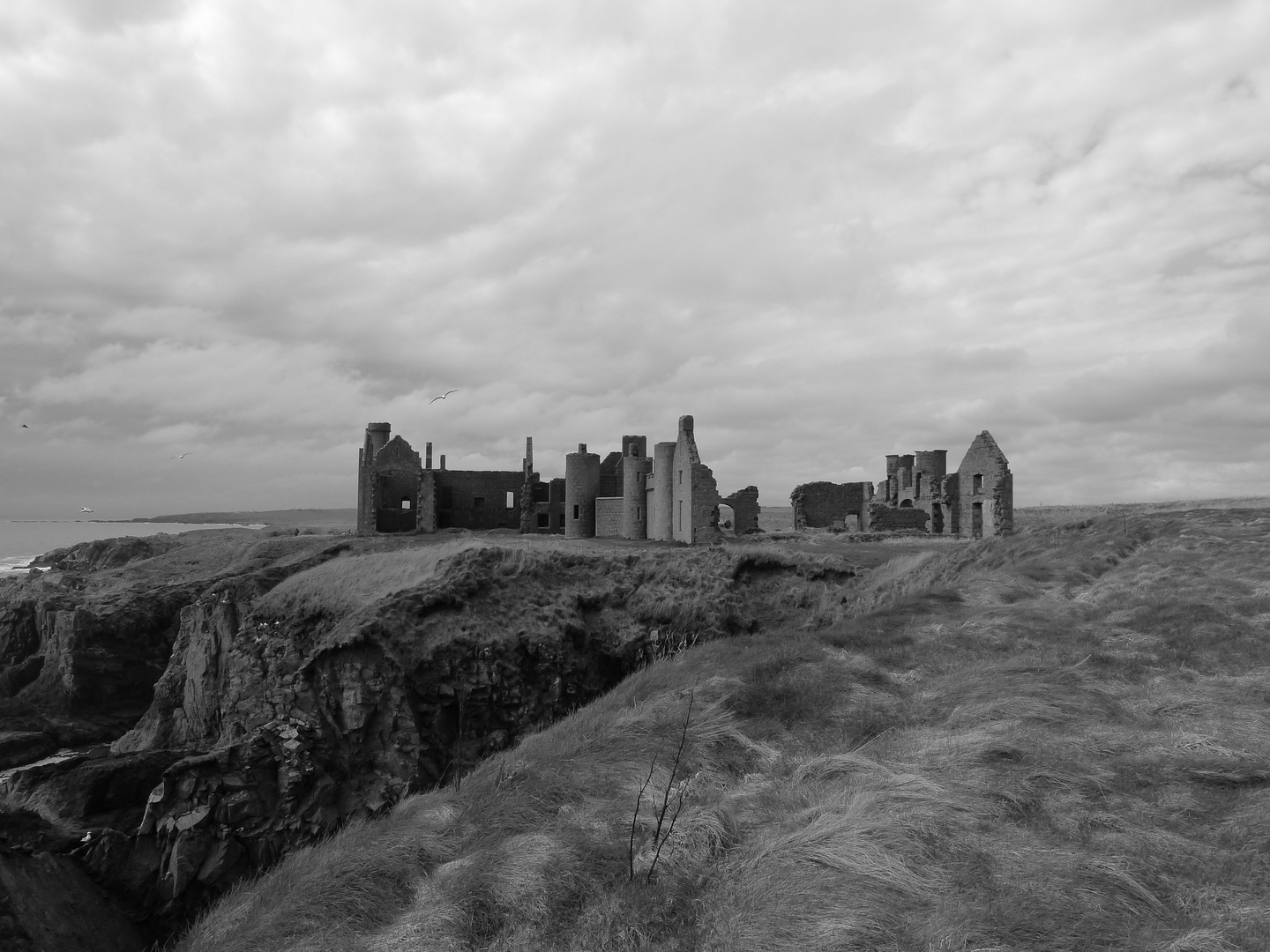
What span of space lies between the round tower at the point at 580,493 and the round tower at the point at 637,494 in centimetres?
426

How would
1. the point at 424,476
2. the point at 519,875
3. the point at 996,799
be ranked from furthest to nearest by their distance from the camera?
the point at 424,476 → the point at 996,799 → the point at 519,875

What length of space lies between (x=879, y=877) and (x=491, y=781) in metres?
4.53

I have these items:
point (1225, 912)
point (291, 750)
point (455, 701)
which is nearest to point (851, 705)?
point (1225, 912)

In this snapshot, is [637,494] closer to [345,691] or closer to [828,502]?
[828,502]

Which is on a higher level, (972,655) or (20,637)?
(972,655)

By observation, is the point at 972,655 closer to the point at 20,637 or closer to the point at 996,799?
the point at 996,799

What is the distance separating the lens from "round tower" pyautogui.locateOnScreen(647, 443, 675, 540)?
1460 inches

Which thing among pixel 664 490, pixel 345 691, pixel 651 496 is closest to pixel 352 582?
pixel 345 691

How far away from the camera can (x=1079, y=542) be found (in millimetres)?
20297

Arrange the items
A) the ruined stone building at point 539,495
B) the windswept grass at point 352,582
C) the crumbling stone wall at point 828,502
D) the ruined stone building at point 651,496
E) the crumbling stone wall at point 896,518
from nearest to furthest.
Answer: the windswept grass at point 352,582 → the ruined stone building at point 651,496 → the ruined stone building at point 539,495 → the crumbling stone wall at point 896,518 → the crumbling stone wall at point 828,502

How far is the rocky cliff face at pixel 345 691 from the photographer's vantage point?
509 inches

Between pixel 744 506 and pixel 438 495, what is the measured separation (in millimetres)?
21089

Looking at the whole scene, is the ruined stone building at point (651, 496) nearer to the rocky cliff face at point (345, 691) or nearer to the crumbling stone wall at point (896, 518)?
the crumbling stone wall at point (896, 518)

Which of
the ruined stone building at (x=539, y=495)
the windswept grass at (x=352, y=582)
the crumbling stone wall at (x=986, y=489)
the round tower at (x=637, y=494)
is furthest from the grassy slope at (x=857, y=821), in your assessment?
the round tower at (x=637, y=494)
